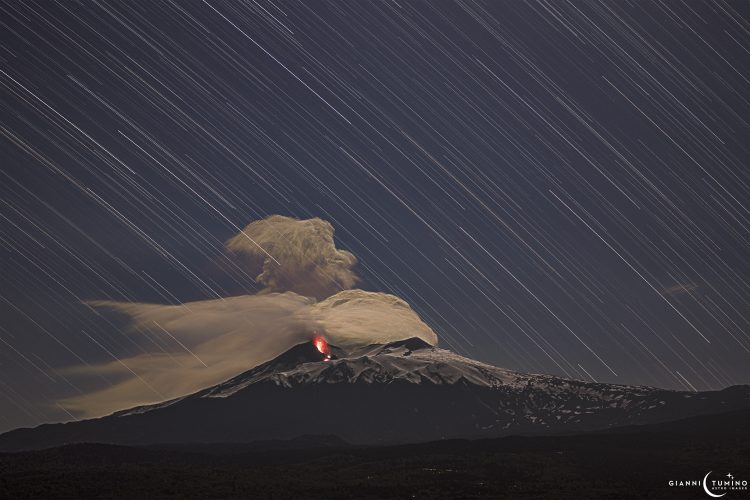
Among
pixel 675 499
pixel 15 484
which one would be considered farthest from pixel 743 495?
pixel 15 484

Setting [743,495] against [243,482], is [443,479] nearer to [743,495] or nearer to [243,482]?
[243,482]

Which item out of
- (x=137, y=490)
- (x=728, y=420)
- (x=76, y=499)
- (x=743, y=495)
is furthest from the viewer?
(x=728, y=420)

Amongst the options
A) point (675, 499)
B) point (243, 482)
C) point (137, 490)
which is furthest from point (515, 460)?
point (137, 490)

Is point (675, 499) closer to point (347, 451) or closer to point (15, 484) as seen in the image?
point (347, 451)

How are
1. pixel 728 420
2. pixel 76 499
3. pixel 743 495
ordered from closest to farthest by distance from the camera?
pixel 743 495 → pixel 76 499 → pixel 728 420

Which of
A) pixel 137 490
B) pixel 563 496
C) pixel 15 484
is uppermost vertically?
pixel 563 496

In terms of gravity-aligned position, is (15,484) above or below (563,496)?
below

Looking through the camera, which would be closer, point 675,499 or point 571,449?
point 675,499
